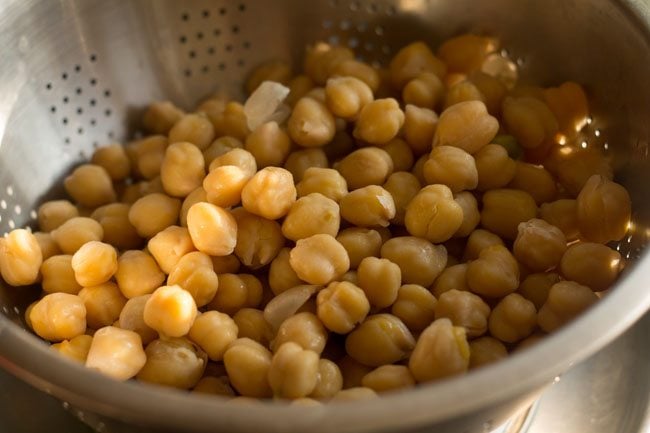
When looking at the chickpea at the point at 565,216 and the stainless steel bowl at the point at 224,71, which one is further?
the chickpea at the point at 565,216

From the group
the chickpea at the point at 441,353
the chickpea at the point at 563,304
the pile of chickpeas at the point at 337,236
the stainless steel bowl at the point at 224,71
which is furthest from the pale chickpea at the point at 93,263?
the chickpea at the point at 563,304

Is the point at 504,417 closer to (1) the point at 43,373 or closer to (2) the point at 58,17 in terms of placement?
(1) the point at 43,373

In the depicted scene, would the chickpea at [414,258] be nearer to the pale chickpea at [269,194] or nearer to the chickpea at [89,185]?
the pale chickpea at [269,194]

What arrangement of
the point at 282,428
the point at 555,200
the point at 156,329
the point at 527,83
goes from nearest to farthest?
the point at 282,428 → the point at 156,329 → the point at 555,200 → the point at 527,83

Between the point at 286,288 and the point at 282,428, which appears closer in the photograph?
the point at 282,428

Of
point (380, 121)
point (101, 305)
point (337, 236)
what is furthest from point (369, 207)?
point (101, 305)

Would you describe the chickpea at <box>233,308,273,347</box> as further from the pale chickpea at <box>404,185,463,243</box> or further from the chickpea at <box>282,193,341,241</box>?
the pale chickpea at <box>404,185,463,243</box>

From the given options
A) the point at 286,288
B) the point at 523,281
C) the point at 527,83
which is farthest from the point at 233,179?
the point at 527,83
